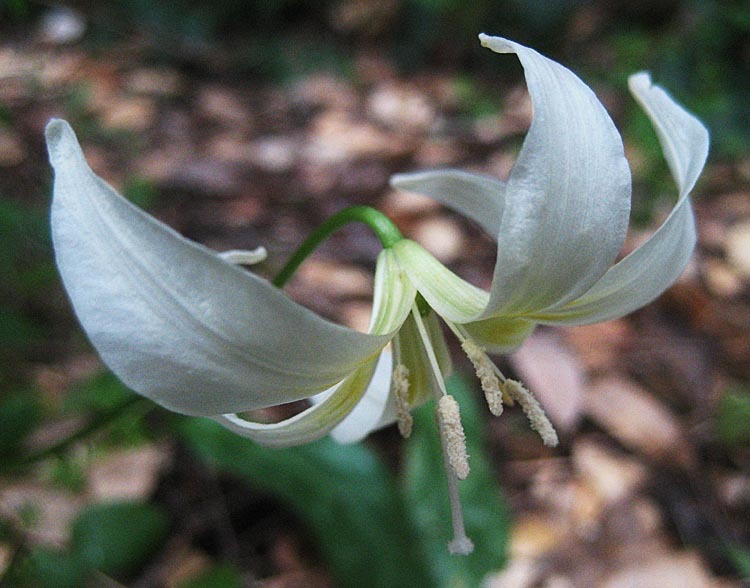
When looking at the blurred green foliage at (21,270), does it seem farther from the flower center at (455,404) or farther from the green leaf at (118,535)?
the flower center at (455,404)

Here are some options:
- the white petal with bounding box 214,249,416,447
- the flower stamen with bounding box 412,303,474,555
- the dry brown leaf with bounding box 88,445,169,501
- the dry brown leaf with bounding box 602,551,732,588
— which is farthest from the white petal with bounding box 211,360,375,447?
the dry brown leaf with bounding box 602,551,732,588

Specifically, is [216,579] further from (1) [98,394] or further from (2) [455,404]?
(2) [455,404]

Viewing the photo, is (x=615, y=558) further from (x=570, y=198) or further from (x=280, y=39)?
(x=280, y=39)

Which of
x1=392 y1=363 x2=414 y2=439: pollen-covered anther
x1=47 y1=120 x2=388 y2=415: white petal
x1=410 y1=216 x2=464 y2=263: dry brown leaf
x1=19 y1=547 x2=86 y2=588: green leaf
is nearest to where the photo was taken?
x1=47 y1=120 x2=388 y2=415: white petal

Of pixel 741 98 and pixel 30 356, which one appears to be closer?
pixel 30 356

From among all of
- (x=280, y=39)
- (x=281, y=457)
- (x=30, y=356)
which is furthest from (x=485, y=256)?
(x=280, y=39)

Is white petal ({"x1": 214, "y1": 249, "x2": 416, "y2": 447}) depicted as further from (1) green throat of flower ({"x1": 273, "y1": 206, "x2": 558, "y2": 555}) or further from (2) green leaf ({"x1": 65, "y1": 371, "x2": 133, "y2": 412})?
(2) green leaf ({"x1": 65, "y1": 371, "x2": 133, "y2": 412})

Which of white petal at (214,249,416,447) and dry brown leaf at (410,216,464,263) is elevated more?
white petal at (214,249,416,447)
